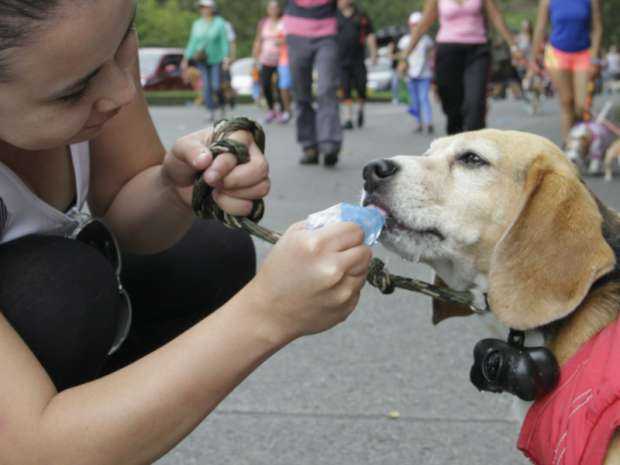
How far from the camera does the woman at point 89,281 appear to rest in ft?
4.63

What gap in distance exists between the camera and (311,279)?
1390mm

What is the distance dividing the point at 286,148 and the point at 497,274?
29.6ft

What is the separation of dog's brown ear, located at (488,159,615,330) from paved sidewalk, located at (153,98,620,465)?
0.68 meters

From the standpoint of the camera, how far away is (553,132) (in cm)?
1331

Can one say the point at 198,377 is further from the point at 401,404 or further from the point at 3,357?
the point at 401,404

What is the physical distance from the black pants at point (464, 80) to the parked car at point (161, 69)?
21.9 metres

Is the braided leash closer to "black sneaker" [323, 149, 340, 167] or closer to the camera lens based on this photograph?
the camera lens

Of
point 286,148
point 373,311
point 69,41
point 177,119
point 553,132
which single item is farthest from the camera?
point 177,119

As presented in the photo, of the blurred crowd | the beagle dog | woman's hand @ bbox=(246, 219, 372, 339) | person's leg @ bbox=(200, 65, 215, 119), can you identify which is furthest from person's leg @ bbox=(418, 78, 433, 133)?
woman's hand @ bbox=(246, 219, 372, 339)

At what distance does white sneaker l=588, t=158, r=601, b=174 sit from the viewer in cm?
904

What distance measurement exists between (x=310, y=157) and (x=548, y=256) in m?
7.13

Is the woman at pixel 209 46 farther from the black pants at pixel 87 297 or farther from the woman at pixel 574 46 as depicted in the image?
the black pants at pixel 87 297

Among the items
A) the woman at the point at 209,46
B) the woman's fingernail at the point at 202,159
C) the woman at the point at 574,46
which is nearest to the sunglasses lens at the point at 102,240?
the woman's fingernail at the point at 202,159

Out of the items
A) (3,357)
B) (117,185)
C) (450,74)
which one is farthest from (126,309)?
(450,74)
